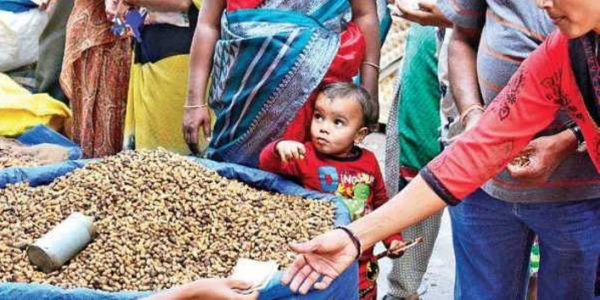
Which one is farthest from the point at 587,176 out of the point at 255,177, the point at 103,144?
the point at 103,144

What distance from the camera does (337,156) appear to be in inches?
123

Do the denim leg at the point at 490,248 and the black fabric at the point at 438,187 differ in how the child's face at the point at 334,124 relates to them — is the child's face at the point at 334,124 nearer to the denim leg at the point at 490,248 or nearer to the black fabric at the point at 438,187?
the denim leg at the point at 490,248

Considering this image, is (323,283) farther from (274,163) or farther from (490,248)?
(274,163)

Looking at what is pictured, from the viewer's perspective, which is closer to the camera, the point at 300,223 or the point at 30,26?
the point at 300,223

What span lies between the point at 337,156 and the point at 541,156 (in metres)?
0.87

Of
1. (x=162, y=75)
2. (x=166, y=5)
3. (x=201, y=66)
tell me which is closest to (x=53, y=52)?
(x=162, y=75)

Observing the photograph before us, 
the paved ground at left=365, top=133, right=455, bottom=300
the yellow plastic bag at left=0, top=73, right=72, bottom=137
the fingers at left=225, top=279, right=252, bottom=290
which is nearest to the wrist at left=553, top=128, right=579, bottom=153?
the fingers at left=225, top=279, right=252, bottom=290

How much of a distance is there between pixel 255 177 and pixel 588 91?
4.02ft

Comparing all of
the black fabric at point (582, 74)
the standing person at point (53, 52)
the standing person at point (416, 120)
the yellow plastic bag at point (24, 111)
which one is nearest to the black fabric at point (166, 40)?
the standing person at point (416, 120)

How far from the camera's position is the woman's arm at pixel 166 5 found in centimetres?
381

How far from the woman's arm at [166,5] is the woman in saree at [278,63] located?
0.50 m

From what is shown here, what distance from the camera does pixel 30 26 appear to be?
5984 mm

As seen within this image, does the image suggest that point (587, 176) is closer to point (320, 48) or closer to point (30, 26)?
point (320, 48)

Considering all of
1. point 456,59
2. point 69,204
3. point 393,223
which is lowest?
point 69,204
